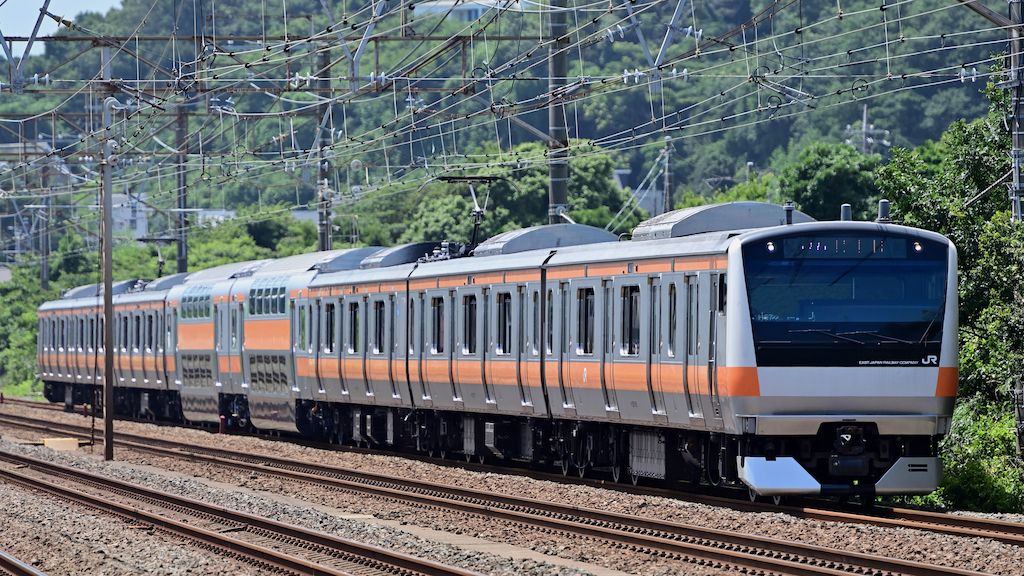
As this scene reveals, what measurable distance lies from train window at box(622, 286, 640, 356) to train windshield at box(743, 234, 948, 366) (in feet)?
8.84

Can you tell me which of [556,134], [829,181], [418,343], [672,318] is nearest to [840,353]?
[672,318]

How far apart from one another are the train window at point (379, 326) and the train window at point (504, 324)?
16.5ft

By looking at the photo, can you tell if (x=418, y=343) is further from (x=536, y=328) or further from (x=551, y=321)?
(x=551, y=321)

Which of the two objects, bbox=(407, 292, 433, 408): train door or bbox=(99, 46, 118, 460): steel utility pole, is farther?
bbox=(99, 46, 118, 460): steel utility pole

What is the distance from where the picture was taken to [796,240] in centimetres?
1770

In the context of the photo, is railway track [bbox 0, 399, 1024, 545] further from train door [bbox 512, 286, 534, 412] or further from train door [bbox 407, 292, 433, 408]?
train door [bbox 407, 292, 433, 408]

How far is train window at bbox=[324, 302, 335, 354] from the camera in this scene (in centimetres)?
3134

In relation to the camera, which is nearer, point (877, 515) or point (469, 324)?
point (877, 515)

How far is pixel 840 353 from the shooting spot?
57.9 ft

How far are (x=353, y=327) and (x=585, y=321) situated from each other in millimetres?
9491

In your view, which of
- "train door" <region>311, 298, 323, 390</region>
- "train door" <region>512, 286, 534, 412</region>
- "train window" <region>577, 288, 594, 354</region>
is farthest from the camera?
"train door" <region>311, 298, 323, 390</region>

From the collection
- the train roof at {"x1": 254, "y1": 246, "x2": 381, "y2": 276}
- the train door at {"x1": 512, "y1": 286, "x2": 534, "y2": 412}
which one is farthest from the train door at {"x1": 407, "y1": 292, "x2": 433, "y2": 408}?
the train roof at {"x1": 254, "y1": 246, "x2": 381, "y2": 276}

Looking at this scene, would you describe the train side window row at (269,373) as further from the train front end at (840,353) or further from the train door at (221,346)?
the train front end at (840,353)

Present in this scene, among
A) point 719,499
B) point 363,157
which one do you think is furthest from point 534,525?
point 363,157
